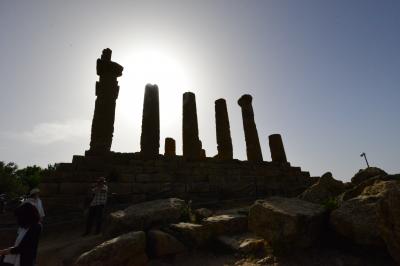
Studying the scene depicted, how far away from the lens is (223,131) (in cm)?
1780

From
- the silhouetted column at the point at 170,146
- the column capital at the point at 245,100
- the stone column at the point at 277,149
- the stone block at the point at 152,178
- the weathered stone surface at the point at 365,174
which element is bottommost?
the weathered stone surface at the point at 365,174

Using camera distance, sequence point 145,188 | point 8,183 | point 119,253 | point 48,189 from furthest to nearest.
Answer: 1. point 8,183
2. point 145,188
3. point 48,189
4. point 119,253

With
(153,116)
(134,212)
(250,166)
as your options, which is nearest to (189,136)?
(153,116)

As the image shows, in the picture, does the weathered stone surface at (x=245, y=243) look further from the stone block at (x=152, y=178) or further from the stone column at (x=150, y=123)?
the stone column at (x=150, y=123)

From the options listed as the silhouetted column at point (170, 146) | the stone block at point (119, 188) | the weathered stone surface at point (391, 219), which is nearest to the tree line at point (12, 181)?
the silhouetted column at point (170, 146)

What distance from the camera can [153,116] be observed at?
48.7 ft

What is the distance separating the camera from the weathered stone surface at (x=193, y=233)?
21.2 ft

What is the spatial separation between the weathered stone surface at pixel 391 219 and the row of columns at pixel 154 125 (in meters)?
9.76

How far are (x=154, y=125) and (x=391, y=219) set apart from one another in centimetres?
1177

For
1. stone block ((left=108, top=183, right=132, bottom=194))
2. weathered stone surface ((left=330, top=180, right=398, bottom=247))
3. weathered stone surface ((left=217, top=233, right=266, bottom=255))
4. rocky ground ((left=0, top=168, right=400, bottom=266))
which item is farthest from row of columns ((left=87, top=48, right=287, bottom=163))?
weathered stone surface ((left=330, top=180, right=398, bottom=247))

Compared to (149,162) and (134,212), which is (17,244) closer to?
(134,212)

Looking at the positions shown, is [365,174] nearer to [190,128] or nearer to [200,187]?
[200,187]

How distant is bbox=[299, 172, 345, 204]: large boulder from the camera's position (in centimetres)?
824

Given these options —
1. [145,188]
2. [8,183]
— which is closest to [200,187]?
[145,188]
